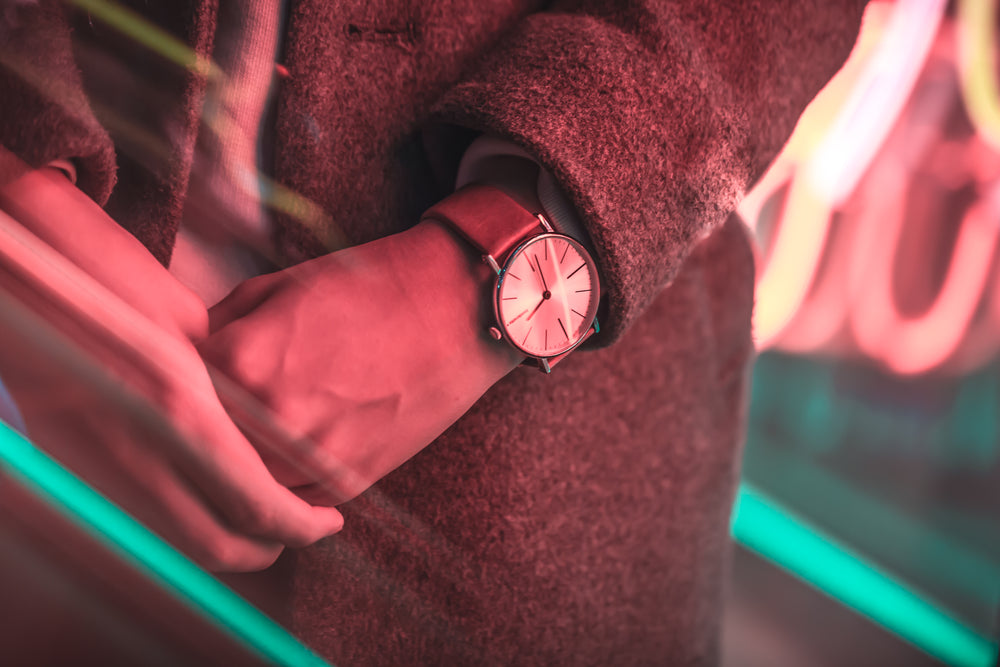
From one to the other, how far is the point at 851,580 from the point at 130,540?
62.3 inches

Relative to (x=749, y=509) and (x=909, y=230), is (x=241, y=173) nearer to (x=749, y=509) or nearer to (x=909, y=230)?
(x=749, y=509)

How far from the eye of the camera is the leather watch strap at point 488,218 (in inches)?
14.3

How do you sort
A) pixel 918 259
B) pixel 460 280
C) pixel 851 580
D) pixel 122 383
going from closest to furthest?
pixel 122 383 → pixel 460 280 → pixel 851 580 → pixel 918 259

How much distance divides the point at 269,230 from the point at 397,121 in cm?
12

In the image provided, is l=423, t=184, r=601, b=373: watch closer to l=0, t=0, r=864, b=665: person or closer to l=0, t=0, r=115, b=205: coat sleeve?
l=0, t=0, r=864, b=665: person

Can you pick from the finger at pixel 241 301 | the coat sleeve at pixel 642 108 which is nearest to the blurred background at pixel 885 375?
the coat sleeve at pixel 642 108

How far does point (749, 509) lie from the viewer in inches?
57.4

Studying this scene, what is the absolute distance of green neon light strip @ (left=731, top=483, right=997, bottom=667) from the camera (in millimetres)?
1307

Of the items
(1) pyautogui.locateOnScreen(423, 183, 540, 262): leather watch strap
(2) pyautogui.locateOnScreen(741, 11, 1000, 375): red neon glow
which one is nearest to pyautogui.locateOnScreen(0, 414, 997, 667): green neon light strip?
(1) pyautogui.locateOnScreen(423, 183, 540, 262): leather watch strap

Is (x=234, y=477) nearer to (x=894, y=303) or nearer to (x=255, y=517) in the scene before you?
(x=255, y=517)

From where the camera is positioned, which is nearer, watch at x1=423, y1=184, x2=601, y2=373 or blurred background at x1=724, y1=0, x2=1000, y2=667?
watch at x1=423, y1=184, x2=601, y2=373

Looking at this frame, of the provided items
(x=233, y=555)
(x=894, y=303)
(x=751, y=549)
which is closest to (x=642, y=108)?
(x=233, y=555)

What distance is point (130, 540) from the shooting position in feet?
0.98

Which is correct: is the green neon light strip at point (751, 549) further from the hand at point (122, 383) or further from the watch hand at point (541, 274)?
the watch hand at point (541, 274)
